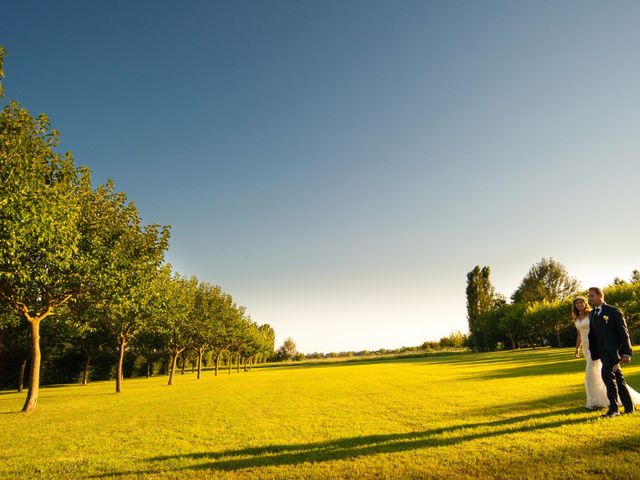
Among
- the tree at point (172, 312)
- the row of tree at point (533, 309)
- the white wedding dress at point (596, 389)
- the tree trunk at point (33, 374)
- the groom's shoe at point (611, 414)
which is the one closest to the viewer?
the groom's shoe at point (611, 414)

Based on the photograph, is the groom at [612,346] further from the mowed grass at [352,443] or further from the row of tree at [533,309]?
the row of tree at [533,309]

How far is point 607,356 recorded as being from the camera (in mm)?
11422

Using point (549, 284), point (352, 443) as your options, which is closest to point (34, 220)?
point (352, 443)

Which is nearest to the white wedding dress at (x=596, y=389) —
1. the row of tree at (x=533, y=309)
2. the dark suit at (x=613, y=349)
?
the dark suit at (x=613, y=349)

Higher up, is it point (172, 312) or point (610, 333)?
point (172, 312)

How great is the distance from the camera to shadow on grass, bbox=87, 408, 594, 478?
9.09 meters

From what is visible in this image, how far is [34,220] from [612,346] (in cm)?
2264

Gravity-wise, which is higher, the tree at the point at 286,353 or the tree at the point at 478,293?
the tree at the point at 478,293

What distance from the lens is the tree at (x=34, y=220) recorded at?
17438mm

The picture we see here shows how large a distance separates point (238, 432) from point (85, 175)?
71.4 ft

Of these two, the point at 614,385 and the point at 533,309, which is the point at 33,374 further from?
the point at 533,309

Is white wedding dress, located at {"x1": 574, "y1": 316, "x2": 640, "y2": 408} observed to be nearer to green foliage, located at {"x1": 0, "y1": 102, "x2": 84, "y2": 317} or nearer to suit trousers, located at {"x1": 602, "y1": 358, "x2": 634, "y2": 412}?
suit trousers, located at {"x1": 602, "y1": 358, "x2": 634, "y2": 412}

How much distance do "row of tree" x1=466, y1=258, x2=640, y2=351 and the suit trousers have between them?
250 feet

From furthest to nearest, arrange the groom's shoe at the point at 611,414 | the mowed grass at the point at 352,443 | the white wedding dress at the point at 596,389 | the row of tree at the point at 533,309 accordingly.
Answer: the row of tree at the point at 533,309 < the white wedding dress at the point at 596,389 < the groom's shoe at the point at 611,414 < the mowed grass at the point at 352,443
